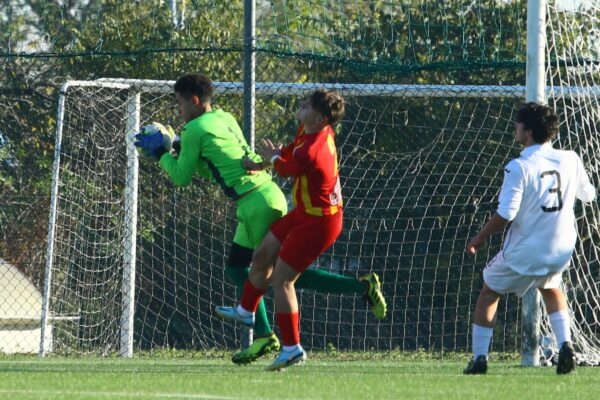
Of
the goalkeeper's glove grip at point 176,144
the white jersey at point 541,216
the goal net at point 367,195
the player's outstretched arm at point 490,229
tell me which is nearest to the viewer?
the player's outstretched arm at point 490,229

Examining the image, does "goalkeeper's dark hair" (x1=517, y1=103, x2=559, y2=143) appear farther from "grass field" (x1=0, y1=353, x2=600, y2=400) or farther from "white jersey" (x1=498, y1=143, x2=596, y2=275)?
"grass field" (x1=0, y1=353, x2=600, y2=400)

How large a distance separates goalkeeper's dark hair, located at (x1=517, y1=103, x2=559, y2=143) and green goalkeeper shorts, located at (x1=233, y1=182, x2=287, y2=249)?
164 centimetres

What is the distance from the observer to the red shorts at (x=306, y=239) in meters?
8.37

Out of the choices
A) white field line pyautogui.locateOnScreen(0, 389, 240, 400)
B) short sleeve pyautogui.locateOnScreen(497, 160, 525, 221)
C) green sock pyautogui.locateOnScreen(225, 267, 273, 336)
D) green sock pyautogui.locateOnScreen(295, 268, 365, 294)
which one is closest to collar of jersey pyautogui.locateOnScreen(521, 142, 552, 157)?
short sleeve pyautogui.locateOnScreen(497, 160, 525, 221)

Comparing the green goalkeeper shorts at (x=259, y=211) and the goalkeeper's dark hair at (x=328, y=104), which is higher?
the goalkeeper's dark hair at (x=328, y=104)

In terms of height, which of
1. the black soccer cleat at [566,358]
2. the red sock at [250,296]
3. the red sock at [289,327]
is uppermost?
the red sock at [250,296]

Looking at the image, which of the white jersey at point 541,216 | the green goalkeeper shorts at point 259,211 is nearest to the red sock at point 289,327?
the green goalkeeper shorts at point 259,211

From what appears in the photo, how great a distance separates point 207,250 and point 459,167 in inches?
101

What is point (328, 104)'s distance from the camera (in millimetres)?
8422

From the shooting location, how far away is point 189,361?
33.7 ft

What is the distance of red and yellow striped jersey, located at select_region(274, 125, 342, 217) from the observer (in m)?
8.26

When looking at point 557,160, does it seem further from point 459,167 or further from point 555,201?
point 459,167

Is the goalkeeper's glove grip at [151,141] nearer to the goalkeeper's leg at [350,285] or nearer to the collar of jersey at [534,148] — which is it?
the goalkeeper's leg at [350,285]

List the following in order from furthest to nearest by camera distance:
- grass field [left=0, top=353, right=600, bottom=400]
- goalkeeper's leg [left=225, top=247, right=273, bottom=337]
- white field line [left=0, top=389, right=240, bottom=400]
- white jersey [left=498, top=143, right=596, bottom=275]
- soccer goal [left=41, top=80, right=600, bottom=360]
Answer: soccer goal [left=41, top=80, right=600, bottom=360] < goalkeeper's leg [left=225, top=247, right=273, bottom=337] < white jersey [left=498, top=143, right=596, bottom=275] < grass field [left=0, top=353, right=600, bottom=400] < white field line [left=0, top=389, right=240, bottom=400]
